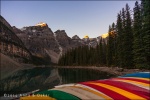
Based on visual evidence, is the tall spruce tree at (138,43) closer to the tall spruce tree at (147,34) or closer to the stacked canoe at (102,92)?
the tall spruce tree at (147,34)

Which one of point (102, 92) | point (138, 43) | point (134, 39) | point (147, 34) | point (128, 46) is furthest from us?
point (128, 46)

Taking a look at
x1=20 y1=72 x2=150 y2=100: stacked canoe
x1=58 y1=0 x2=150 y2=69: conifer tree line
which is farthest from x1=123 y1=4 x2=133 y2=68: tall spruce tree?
x1=20 y1=72 x2=150 y2=100: stacked canoe

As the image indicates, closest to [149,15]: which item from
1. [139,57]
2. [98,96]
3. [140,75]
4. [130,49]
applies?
[139,57]

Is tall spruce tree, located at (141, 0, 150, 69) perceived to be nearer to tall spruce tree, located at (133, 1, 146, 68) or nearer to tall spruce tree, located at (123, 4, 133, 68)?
tall spruce tree, located at (133, 1, 146, 68)

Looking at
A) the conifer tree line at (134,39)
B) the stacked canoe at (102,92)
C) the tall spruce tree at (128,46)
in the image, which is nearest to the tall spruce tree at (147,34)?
the conifer tree line at (134,39)

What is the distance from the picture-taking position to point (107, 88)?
189 inches

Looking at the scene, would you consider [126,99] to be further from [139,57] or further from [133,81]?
[139,57]

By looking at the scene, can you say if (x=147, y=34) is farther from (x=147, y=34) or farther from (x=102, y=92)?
(x=102, y=92)

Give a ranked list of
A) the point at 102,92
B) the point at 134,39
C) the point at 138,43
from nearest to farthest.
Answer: the point at 102,92, the point at 138,43, the point at 134,39

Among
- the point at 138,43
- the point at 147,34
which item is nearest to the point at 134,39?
Result: the point at 138,43

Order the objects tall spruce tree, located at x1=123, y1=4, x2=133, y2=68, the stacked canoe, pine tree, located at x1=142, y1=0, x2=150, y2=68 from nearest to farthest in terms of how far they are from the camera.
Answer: the stacked canoe, pine tree, located at x1=142, y1=0, x2=150, y2=68, tall spruce tree, located at x1=123, y1=4, x2=133, y2=68

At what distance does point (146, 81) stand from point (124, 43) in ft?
145

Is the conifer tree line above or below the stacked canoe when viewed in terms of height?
above

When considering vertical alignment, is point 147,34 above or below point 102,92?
above
